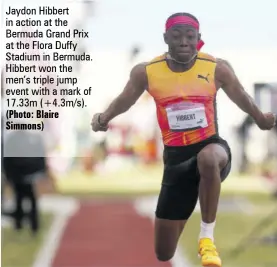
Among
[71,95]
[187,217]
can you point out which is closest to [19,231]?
[71,95]

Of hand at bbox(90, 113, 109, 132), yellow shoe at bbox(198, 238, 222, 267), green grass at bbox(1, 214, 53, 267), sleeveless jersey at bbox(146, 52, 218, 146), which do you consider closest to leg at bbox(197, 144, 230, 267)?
yellow shoe at bbox(198, 238, 222, 267)

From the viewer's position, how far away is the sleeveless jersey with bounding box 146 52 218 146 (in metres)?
4.18

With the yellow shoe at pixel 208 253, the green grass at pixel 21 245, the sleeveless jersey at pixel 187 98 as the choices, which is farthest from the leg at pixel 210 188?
the green grass at pixel 21 245

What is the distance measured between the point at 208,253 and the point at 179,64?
2.52ft

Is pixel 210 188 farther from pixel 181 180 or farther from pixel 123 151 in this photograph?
pixel 123 151

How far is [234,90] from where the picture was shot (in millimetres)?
4234

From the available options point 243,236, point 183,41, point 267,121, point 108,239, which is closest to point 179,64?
point 183,41

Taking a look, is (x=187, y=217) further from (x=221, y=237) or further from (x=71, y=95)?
(x=221, y=237)

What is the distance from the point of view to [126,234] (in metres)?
5.88

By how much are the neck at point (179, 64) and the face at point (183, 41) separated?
0.7 inches

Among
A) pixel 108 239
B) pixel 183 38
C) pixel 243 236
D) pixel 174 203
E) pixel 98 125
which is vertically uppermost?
pixel 183 38

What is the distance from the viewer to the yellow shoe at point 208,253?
4141 millimetres

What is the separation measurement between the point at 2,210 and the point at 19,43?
100 centimetres

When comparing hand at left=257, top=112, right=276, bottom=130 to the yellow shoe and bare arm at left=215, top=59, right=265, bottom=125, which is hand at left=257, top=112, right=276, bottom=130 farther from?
the yellow shoe
